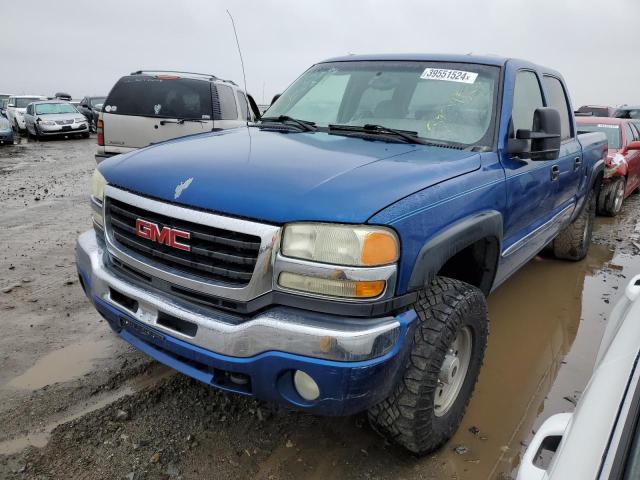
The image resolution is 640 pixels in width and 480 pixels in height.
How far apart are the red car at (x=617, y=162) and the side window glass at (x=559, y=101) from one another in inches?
146

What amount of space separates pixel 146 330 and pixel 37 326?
1.86m

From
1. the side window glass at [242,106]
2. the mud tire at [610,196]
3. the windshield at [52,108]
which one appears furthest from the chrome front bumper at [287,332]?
the windshield at [52,108]

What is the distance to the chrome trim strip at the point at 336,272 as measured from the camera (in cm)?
182

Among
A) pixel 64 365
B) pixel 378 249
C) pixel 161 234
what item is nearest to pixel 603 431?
pixel 378 249

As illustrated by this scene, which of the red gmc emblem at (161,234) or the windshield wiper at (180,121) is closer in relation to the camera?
the red gmc emblem at (161,234)

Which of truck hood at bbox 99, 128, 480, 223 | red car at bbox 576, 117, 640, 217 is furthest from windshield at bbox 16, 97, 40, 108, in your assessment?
truck hood at bbox 99, 128, 480, 223

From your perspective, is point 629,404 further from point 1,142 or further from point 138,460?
point 1,142

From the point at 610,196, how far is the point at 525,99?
5.42m

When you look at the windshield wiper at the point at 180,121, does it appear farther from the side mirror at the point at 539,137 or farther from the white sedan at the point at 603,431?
the white sedan at the point at 603,431

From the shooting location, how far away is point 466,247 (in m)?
2.49

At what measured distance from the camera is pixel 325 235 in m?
Answer: 1.84

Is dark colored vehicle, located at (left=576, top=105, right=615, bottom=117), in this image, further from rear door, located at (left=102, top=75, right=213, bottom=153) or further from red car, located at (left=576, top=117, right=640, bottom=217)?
rear door, located at (left=102, top=75, right=213, bottom=153)

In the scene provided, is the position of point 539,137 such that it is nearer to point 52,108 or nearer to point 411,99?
point 411,99

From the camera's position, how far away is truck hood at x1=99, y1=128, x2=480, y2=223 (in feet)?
6.21
